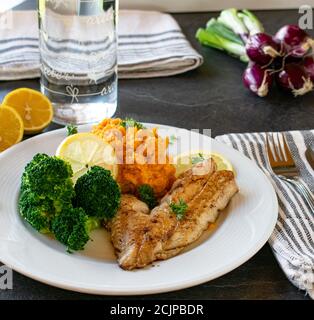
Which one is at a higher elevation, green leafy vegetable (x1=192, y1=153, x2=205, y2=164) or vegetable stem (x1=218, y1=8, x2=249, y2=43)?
green leafy vegetable (x1=192, y1=153, x2=205, y2=164)

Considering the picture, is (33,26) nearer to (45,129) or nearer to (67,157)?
(45,129)

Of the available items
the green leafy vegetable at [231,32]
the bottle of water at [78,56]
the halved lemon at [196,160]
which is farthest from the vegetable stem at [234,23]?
the halved lemon at [196,160]

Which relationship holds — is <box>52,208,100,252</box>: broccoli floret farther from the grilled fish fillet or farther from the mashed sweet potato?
the mashed sweet potato

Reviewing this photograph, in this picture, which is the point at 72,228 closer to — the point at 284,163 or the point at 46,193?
the point at 46,193

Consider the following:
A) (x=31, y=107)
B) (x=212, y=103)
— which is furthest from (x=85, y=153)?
(x=212, y=103)

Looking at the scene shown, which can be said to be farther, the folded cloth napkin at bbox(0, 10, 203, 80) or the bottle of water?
the folded cloth napkin at bbox(0, 10, 203, 80)

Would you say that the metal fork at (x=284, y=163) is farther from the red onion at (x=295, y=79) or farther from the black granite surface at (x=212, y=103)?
the red onion at (x=295, y=79)

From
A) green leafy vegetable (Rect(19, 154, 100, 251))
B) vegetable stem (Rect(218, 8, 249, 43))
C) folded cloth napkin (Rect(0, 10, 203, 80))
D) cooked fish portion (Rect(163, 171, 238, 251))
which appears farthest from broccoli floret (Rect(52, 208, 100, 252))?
vegetable stem (Rect(218, 8, 249, 43))
